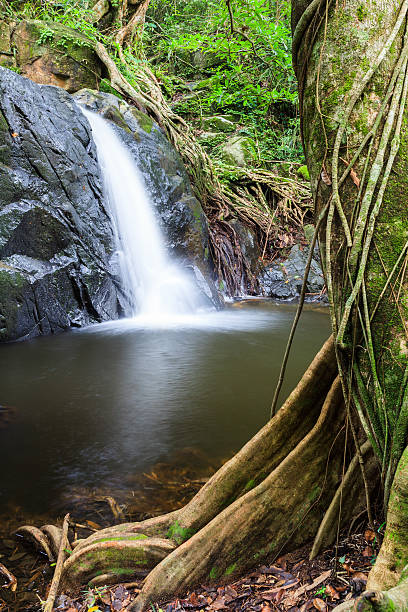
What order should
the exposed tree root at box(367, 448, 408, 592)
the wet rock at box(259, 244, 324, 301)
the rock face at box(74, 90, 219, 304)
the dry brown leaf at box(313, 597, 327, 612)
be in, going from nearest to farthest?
the exposed tree root at box(367, 448, 408, 592), the dry brown leaf at box(313, 597, 327, 612), the rock face at box(74, 90, 219, 304), the wet rock at box(259, 244, 324, 301)

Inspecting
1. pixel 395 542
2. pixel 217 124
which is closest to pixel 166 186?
pixel 217 124

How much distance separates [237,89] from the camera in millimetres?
16734

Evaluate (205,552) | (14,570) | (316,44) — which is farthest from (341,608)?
(316,44)

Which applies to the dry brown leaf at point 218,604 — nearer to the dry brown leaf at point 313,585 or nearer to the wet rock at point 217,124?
the dry brown leaf at point 313,585

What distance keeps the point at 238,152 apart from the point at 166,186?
524 centimetres

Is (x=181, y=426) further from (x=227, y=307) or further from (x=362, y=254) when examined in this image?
(x=227, y=307)

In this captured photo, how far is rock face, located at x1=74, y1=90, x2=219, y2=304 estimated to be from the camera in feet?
29.9

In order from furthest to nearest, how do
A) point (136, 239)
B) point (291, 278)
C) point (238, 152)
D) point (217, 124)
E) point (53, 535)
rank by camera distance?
point (217, 124) → point (238, 152) → point (291, 278) → point (136, 239) → point (53, 535)

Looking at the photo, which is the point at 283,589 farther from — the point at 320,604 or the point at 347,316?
the point at 347,316

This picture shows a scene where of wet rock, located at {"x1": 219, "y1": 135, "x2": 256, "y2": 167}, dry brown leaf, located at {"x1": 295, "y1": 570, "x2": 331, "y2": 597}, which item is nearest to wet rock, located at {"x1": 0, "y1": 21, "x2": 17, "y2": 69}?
wet rock, located at {"x1": 219, "y1": 135, "x2": 256, "y2": 167}

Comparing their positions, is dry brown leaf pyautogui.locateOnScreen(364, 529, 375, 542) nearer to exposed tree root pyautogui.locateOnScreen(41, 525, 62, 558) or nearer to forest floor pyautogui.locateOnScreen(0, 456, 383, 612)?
forest floor pyautogui.locateOnScreen(0, 456, 383, 612)

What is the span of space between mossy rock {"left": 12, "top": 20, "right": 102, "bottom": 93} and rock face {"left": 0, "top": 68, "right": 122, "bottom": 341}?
2.54 meters

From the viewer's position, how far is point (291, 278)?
11.3 metres

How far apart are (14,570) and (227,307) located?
25.0 ft
